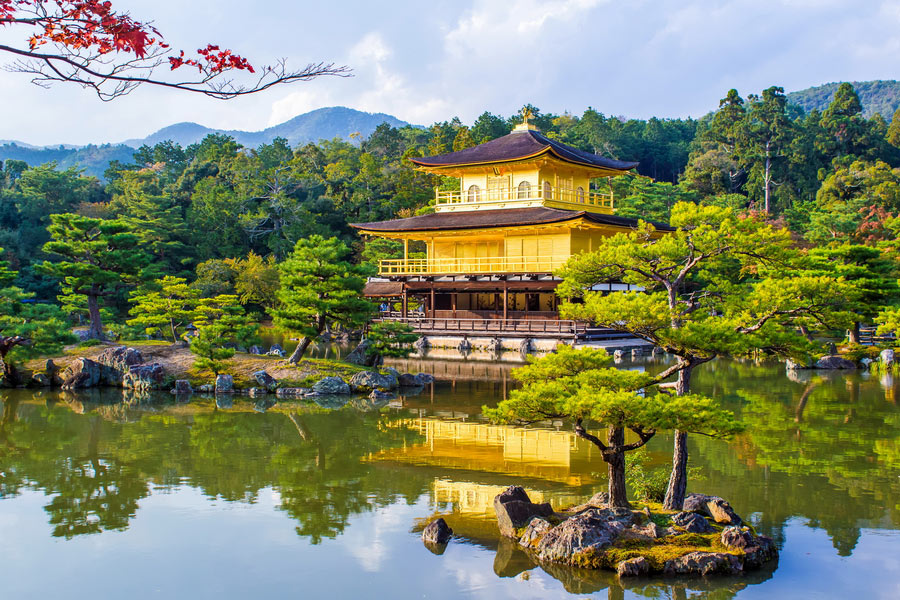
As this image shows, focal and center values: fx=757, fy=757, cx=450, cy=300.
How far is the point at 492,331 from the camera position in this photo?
27391 millimetres

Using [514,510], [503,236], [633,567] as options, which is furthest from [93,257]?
[633,567]

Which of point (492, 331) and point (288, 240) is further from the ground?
point (288, 240)

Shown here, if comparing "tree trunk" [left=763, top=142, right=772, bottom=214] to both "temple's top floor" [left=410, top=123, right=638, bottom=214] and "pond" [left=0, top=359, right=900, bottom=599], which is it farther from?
"pond" [left=0, top=359, right=900, bottom=599]

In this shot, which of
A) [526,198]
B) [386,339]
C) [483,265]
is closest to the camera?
[386,339]

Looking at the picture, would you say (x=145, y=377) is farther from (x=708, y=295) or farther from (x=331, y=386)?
(x=708, y=295)

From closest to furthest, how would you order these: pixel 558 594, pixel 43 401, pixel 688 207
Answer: pixel 558 594 → pixel 688 207 → pixel 43 401

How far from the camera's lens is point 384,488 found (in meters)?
9.40

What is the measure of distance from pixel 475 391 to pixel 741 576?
1086 centimetres

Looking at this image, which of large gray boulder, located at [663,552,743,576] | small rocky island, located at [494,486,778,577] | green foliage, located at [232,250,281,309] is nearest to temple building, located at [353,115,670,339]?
green foliage, located at [232,250,281,309]

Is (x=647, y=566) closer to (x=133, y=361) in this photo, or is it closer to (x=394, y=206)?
(x=133, y=361)

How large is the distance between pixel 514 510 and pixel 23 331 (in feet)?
42.5

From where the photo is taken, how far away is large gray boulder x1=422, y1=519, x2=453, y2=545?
7418 millimetres

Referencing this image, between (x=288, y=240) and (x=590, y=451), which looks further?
(x=288, y=240)

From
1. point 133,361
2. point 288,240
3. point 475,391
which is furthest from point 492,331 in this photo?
point 288,240
